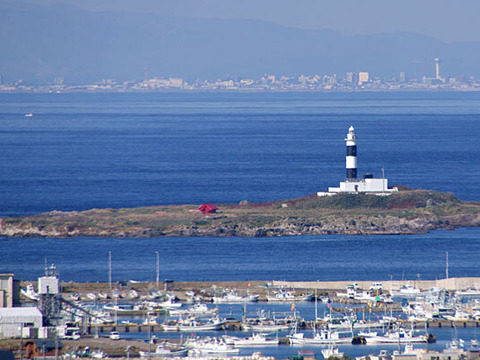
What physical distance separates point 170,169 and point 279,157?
45.2ft

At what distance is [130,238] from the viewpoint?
6075cm

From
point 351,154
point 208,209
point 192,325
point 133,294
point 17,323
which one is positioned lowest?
point 192,325

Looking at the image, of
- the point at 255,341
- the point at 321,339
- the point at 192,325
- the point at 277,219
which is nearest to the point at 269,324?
the point at 192,325

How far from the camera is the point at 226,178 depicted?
88.7 m

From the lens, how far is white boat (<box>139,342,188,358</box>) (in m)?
33.5

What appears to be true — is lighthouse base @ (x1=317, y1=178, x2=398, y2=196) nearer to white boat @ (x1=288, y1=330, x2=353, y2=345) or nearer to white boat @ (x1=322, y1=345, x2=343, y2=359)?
white boat @ (x1=288, y1=330, x2=353, y2=345)

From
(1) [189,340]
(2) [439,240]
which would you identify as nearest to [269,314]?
(1) [189,340]

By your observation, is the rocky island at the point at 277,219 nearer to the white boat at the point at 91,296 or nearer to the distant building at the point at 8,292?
the white boat at the point at 91,296

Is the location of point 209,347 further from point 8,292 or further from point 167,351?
point 8,292

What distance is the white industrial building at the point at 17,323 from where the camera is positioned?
3359 centimetres

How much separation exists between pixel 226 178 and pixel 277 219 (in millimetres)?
26083

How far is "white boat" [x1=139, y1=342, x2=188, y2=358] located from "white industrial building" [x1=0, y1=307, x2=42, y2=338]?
9.85ft

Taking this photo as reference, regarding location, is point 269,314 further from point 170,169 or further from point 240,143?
point 240,143

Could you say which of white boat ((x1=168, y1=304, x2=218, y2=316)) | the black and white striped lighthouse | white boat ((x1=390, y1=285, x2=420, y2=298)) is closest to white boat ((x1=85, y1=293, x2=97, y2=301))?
white boat ((x1=168, y1=304, x2=218, y2=316))
